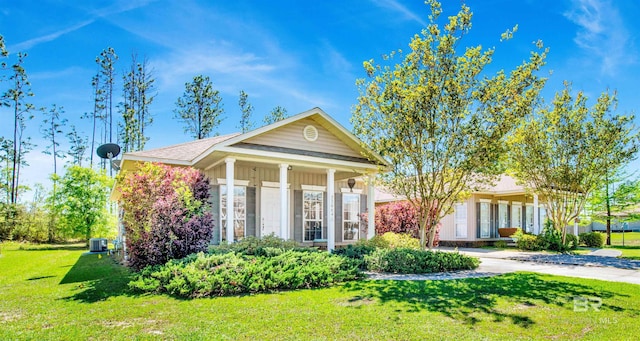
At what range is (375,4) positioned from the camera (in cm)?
1329

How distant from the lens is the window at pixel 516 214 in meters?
25.0

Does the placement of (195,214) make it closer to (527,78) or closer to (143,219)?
(143,219)

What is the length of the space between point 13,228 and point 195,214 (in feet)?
75.7

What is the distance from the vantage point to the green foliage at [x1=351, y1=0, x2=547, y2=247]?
37.9 feet

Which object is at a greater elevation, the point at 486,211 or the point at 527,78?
the point at 527,78

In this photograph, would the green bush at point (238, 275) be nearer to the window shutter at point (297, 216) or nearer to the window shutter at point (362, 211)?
the window shutter at point (297, 216)

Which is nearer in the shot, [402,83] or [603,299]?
[603,299]

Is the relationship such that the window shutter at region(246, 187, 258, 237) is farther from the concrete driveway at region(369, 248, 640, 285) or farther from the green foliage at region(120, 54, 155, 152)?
the green foliage at region(120, 54, 155, 152)

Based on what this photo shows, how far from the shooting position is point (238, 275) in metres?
8.11

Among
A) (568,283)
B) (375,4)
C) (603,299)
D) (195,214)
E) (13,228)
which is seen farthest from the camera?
(13,228)

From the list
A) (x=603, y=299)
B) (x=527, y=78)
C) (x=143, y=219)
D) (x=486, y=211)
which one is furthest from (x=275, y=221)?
(x=486, y=211)

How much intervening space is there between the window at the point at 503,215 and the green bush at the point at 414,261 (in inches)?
529

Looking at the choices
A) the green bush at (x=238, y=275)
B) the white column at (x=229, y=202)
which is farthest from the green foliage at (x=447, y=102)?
the white column at (x=229, y=202)

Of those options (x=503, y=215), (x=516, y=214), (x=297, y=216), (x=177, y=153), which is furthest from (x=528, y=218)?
(x=177, y=153)
